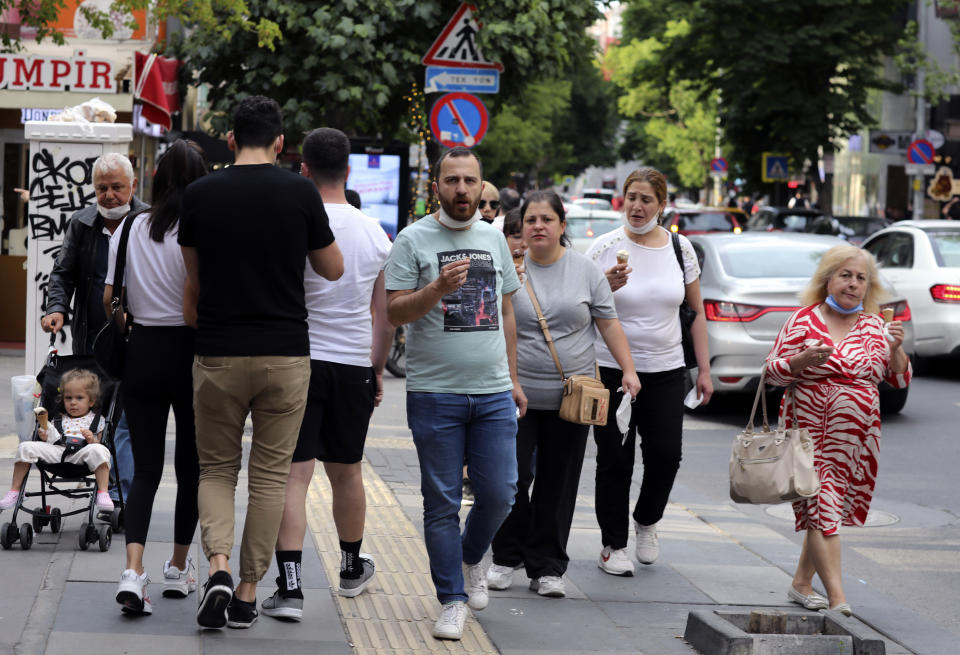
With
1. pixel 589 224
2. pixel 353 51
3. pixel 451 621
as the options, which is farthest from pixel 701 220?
pixel 451 621

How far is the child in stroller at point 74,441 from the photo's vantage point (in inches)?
260

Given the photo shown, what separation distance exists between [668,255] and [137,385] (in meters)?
2.58

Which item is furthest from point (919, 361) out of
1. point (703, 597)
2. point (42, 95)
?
point (703, 597)

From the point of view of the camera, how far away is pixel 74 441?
6641 mm

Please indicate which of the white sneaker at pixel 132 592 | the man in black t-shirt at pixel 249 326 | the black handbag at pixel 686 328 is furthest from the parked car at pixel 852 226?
the white sneaker at pixel 132 592

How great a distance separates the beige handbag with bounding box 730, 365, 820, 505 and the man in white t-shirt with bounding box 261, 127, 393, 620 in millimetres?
1588

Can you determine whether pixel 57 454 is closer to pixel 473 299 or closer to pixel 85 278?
pixel 85 278

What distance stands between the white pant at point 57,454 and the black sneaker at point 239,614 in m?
1.57

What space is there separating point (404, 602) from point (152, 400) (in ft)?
4.31

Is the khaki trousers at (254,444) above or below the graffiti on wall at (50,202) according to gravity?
below

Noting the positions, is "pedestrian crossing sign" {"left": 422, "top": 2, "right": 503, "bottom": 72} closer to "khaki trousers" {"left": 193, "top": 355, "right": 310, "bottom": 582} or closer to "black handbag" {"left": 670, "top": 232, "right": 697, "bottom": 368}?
"black handbag" {"left": 670, "top": 232, "right": 697, "bottom": 368}

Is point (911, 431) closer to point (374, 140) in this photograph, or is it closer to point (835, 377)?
point (835, 377)

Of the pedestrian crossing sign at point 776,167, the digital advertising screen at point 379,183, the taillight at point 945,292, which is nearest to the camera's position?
the taillight at point 945,292

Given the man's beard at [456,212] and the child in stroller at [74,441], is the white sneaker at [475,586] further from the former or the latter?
the child in stroller at [74,441]
